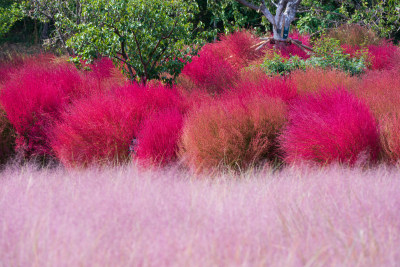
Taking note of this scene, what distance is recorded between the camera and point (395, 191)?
2578 mm

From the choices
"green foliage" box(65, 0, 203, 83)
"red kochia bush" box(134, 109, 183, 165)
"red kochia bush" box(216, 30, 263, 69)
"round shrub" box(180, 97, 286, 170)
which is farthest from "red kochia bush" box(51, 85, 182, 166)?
"red kochia bush" box(216, 30, 263, 69)

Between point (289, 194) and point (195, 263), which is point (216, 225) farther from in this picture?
point (289, 194)

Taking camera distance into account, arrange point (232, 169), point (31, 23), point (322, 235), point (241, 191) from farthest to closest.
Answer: point (31, 23) → point (232, 169) → point (241, 191) → point (322, 235)

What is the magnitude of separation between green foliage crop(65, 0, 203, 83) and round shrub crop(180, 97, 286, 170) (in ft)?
7.81

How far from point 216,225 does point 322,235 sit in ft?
1.61

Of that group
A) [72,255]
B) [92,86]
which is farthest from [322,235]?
[92,86]

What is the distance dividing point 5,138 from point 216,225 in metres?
3.77

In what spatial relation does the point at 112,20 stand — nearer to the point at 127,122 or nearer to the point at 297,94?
the point at 127,122

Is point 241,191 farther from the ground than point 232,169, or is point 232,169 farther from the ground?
point 241,191

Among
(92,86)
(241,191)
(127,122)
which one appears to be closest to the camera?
(241,191)

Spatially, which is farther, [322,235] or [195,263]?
[322,235]

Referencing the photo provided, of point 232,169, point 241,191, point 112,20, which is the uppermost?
point 112,20

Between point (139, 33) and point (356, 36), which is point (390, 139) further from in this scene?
point (356, 36)

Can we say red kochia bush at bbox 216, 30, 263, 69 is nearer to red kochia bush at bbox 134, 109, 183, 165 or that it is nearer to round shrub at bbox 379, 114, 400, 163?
red kochia bush at bbox 134, 109, 183, 165
